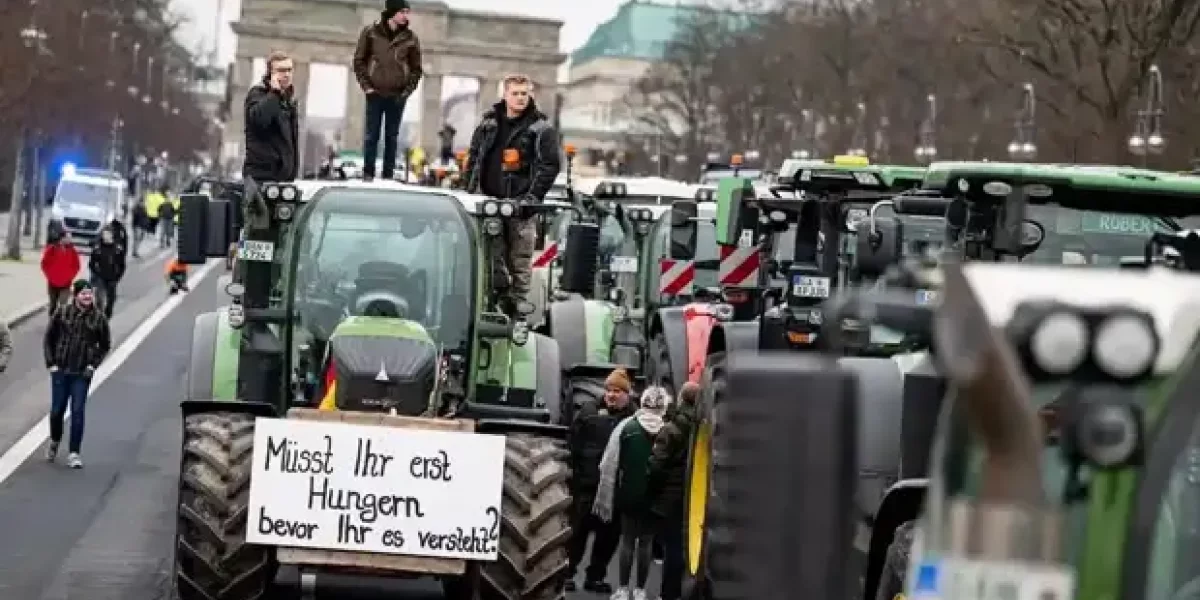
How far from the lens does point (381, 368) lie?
45.5 ft

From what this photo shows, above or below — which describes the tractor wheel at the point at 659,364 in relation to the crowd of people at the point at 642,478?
above

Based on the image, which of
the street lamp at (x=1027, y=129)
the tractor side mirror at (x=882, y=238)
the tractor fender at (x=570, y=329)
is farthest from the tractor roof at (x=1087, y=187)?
the street lamp at (x=1027, y=129)

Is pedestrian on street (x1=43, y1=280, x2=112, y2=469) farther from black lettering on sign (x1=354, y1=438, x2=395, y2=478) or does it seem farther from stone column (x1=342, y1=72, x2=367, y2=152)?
stone column (x1=342, y1=72, x2=367, y2=152)

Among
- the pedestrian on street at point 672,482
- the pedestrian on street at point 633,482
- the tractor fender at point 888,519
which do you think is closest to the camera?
the tractor fender at point 888,519

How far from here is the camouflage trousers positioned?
15.7 meters

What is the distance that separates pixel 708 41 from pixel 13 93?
52801 millimetres

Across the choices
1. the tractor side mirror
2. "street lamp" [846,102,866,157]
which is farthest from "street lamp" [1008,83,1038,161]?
the tractor side mirror

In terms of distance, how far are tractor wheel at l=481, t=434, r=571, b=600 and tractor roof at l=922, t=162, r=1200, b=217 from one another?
7.82ft

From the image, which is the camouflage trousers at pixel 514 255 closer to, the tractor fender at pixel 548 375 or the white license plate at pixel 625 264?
the tractor fender at pixel 548 375

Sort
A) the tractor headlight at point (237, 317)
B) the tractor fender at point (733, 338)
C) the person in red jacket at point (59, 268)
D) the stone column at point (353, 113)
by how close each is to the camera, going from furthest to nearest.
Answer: the stone column at point (353, 113) < the person in red jacket at point (59, 268) < the tractor fender at point (733, 338) < the tractor headlight at point (237, 317)

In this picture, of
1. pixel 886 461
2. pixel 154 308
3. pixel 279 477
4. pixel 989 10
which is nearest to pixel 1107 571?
pixel 886 461

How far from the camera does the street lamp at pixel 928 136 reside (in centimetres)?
6462

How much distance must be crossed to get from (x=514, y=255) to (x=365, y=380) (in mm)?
2706

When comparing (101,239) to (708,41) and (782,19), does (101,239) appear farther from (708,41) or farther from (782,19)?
Answer: (708,41)
